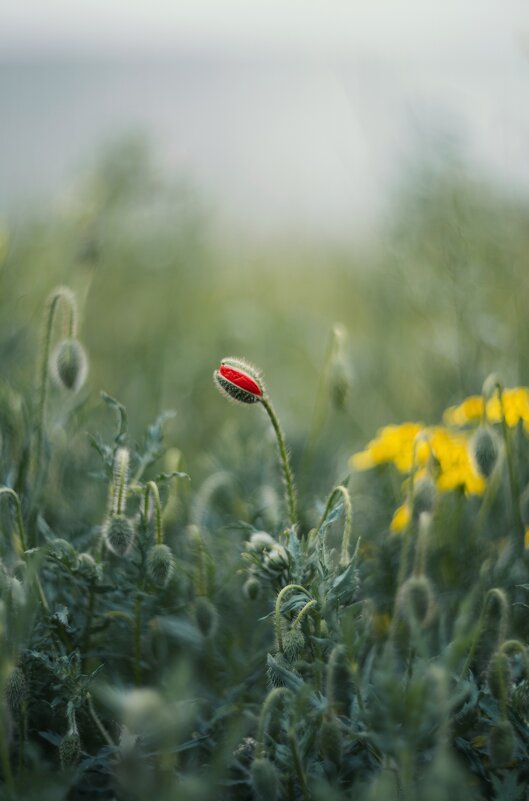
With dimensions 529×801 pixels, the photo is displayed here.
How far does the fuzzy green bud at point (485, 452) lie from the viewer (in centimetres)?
217

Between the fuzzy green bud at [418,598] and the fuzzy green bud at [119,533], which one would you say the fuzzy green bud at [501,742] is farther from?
the fuzzy green bud at [119,533]

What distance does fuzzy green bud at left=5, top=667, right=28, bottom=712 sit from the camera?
66.7 inches

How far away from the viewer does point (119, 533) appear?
1872 millimetres

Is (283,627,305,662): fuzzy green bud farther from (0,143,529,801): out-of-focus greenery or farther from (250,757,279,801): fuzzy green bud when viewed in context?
(250,757,279,801): fuzzy green bud

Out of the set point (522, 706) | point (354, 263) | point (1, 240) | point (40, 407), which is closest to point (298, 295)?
point (354, 263)

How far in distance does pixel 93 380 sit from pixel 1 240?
119cm

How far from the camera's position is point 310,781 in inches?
66.6

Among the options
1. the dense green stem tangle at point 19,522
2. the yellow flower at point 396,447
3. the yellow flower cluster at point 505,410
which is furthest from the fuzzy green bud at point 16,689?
the yellow flower cluster at point 505,410

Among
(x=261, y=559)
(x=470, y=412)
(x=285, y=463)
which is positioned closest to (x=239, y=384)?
(x=285, y=463)

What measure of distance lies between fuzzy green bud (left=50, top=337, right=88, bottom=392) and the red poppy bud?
50 centimetres

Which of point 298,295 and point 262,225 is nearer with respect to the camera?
point 298,295

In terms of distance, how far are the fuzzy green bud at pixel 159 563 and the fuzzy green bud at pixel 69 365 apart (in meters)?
0.57

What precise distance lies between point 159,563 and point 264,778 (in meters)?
0.52

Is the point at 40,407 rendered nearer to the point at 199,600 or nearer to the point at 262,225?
the point at 199,600
